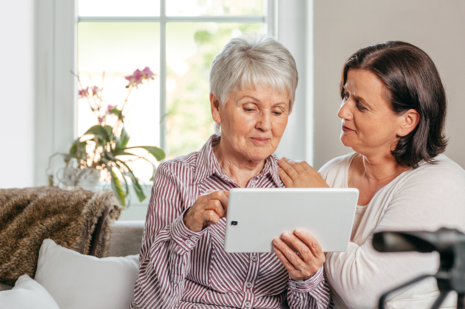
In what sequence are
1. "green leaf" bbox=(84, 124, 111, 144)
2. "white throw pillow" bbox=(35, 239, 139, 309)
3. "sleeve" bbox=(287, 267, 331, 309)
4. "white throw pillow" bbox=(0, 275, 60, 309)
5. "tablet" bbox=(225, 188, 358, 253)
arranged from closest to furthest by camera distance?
1. "tablet" bbox=(225, 188, 358, 253)
2. "sleeve" bbox=(287, 267, 331, 309)
3. "white throw pillow" bbox=(0, 275, 60, 309)
4. "white throw pillow" bbox=(35, 239, 139, 309)
5. "green leaf" bbox=(84, 124, 111, 144)

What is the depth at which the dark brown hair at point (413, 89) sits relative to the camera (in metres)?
1.17

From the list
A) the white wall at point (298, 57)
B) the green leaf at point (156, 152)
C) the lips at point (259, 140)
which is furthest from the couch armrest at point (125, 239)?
the white wall at point (298, 57)

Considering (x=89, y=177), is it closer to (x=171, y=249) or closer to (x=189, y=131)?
(x=189, y=131)

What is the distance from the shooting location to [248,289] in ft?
4.03

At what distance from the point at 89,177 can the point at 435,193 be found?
1.70m

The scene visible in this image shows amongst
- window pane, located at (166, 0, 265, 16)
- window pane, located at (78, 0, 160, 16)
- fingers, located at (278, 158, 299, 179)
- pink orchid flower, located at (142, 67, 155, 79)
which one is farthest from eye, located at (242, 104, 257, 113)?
window pane, located at (78, 0, 160, 16)

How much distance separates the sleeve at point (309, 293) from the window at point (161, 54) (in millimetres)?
1482

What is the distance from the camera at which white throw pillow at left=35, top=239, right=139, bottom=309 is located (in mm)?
1404

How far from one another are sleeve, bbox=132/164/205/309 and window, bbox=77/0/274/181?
1.28 m

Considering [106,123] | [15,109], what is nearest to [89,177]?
[106,123]

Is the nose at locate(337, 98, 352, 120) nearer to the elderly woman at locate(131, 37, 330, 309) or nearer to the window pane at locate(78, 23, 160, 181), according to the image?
the elderly woman at locate(131, 37, 330, 309)

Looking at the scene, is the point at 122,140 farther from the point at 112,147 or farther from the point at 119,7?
the point at 119,7

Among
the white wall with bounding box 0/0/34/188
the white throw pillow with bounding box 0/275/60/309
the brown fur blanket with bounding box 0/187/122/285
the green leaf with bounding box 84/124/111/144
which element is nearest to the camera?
the white throw pillow with bounding box 0/275/60/309

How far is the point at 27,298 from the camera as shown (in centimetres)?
125
